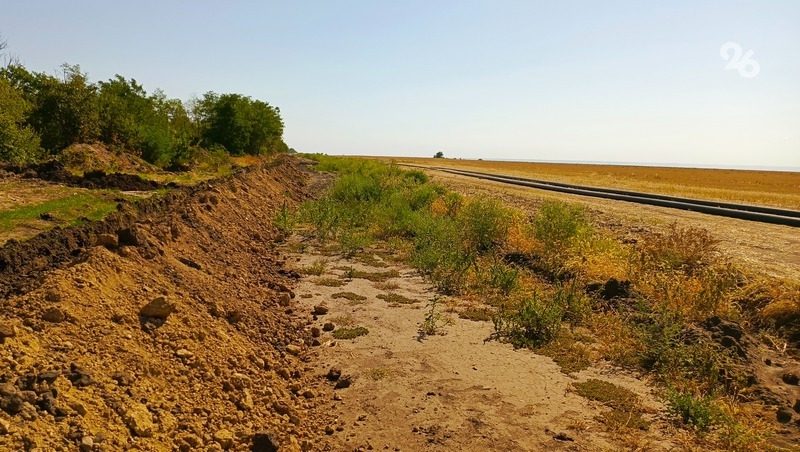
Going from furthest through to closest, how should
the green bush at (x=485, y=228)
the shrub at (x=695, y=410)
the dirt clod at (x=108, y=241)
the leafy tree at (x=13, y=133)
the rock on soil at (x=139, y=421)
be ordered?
the leafy tree at (x=13, y=133)
the green bush at (x=485, y=228)
the dirt clod at (x=108, y=241)
the shrub at (x=695, y=410)
the rock on soil at (x=139, y=421)

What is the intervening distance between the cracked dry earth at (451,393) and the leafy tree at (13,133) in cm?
1647

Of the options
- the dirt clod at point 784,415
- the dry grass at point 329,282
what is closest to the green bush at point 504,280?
the dry grass at point 329,282

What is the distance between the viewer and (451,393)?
521 cm

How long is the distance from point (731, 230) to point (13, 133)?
23932 mm

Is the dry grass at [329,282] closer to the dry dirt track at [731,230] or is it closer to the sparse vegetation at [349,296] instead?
the sparse vegetation at [349,296]

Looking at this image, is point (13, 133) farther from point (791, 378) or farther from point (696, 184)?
point (696, 184)

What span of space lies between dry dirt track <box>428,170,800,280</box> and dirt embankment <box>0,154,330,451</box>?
8592mm

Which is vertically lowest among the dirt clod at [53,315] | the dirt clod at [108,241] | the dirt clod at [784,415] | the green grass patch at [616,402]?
the green grass patch at [616,402]

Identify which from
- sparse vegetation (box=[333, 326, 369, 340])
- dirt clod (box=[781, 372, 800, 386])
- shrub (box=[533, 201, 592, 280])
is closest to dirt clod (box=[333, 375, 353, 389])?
sparse vegetation (box=[333, 326, 369, 340])

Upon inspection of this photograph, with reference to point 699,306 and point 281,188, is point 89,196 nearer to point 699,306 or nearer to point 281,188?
point 281,188

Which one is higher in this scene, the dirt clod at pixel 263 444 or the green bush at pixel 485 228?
the green bush at pixel 485 228

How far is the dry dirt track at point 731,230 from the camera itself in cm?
1008

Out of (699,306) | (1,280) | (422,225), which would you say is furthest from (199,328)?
(422,225)

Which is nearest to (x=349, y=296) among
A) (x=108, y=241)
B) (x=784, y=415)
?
(x=108, y=241)
